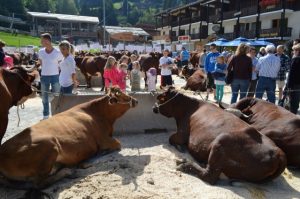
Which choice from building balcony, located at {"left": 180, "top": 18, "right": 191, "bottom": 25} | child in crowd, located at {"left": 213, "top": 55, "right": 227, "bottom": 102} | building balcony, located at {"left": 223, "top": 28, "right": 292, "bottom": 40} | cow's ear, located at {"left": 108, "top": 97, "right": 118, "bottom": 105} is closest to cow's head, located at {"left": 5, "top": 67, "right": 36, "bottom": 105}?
cow's ear, located at {"left": 108, "top": 97, "right": 118, "bottom": 105}

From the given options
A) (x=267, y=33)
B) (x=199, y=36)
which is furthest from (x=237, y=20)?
(x=199, y=36)

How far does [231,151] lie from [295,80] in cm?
437

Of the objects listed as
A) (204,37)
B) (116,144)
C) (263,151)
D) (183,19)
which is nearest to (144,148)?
(116,144)

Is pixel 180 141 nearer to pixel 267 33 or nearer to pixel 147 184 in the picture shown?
pixel 147 184

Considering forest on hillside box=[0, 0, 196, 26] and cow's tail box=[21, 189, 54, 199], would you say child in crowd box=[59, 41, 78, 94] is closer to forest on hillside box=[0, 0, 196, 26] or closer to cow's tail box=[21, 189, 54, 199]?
cow's tail box=[21, 189, 54, 199]

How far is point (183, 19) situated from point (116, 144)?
59060mm

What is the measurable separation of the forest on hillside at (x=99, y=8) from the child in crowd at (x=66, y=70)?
8295cm

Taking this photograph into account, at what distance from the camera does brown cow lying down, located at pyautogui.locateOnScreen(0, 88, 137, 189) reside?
457 cm

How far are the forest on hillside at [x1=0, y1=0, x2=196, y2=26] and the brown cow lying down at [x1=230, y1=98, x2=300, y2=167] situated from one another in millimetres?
85060

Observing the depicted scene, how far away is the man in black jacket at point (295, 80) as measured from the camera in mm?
8305

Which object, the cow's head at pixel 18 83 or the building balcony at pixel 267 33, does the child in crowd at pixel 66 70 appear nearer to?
the cow's head at pixel 18 83

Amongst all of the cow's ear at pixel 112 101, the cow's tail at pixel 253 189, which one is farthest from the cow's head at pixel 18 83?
the cow's tail at pixel 253 189

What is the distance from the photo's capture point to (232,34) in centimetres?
4519

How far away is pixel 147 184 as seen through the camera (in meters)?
4.88
